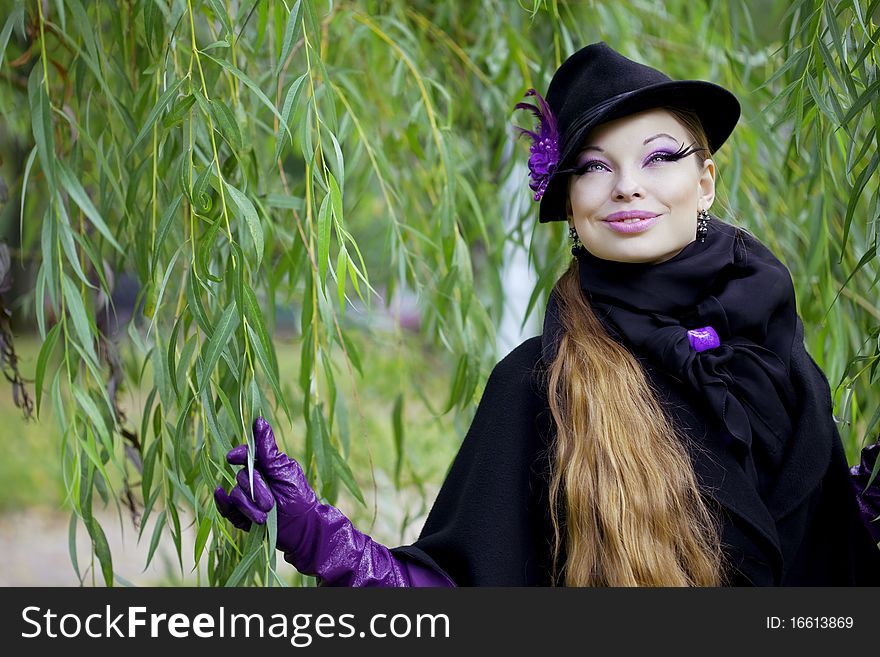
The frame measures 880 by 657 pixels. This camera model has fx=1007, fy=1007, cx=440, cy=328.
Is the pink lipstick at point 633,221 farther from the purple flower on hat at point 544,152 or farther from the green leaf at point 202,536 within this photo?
the green leaf at point 202,536

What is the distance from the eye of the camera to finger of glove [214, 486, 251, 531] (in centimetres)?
122

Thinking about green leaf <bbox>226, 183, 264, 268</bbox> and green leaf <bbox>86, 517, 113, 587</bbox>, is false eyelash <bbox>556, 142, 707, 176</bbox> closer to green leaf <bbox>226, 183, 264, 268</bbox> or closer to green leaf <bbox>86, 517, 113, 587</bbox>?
green leaf <bbox>226, 183, 264, 268</bbox>

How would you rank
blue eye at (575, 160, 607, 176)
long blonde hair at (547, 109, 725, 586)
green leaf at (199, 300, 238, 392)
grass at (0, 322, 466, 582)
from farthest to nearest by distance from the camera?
grass at (0, 322, 466, 582) < blue eye at (575, 160, 607, 176) < long blonde hair at (547, 109, 725, 586) < green leaf at (199, 300, 238, 392)

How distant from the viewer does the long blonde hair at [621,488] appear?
125 centimetres

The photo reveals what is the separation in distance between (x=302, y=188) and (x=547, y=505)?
83 cm

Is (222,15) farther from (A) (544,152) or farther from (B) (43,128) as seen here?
(A) (544,152)

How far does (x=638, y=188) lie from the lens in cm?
131

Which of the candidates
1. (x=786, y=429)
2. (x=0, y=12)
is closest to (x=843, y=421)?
(x=786, y=429)

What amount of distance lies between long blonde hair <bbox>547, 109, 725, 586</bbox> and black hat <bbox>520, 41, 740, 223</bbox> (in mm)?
258

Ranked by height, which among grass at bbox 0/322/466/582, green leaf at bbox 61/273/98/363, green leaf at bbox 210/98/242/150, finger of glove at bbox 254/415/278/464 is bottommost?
finger of glove at bbox 254/415/278/464

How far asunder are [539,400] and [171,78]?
0.66 metres

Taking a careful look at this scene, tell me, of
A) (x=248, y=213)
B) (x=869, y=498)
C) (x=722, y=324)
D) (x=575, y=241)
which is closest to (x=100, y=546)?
(x=248, y=213)

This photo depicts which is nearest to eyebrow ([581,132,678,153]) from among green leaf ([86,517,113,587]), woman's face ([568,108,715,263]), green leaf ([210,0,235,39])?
woman's face ([568,108,715,263])
